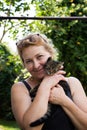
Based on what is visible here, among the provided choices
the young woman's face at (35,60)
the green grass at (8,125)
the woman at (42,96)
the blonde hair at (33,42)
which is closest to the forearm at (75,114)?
the woman at (42,96)

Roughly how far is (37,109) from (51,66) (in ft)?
0.83

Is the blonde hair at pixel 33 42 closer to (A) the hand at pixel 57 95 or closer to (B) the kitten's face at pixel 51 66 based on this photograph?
(B) the kitten's face at pixel 51 66

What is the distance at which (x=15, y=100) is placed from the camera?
1.79 m

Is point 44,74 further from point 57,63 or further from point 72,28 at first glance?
point 72,28

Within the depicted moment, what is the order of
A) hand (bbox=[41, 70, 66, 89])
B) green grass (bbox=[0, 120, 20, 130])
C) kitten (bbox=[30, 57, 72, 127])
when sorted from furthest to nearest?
1. green grass (bbox=[0, 120, 20, 130])
2. hand (bbox=[41, 70, 66, 89])
3. kitten (bbox=[30, 57, 72, 127])

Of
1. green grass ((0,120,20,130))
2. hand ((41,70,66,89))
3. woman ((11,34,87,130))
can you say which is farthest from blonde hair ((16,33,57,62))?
green grass ((0,120,20,130))

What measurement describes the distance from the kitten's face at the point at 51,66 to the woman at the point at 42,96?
0.02 meters

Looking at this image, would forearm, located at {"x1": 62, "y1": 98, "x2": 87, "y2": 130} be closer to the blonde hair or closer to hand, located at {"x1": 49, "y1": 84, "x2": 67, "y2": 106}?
hand, located at {"x1": 49, "y1": 84, "x2": 67, "y2": 106}

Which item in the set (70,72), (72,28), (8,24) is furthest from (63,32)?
(8,24)

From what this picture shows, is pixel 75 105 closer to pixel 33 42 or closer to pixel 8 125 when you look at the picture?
pixel 33 42

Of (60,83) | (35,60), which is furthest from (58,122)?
(35,60)

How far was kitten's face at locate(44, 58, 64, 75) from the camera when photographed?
5.88 ft

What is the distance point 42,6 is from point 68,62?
1539 millimetres

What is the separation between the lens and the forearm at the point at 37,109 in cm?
169
